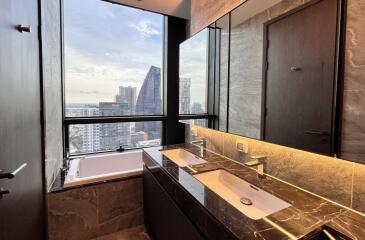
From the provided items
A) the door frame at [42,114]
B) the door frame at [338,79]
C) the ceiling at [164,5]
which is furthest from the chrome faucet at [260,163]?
the ceiling at [164,5]

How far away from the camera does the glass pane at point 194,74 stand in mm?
2162

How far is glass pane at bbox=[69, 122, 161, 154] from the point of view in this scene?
2.71m

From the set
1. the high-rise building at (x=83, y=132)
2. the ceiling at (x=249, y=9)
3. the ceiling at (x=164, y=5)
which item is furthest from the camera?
the high-rise building at (x=83, y=132)

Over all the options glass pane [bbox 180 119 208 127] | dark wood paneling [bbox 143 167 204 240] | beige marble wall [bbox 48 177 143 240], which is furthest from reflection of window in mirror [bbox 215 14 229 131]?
beige marble wall [bbox 48 177 143 240]

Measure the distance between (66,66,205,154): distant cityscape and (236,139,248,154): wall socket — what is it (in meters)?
0.82

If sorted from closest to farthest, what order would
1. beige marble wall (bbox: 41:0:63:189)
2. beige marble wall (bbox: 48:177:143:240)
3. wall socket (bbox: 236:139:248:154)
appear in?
wall socket (bbox: 236:139:248:154)
beige marble wall (bbox: 41:0:63:189)
beige marble wall (bbox: 48:177:143:240)

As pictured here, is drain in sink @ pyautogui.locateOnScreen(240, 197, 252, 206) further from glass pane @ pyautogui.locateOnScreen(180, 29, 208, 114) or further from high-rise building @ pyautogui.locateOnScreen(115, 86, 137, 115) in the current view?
high-rise building @ pyautogui.locateOnScreen(115, 86, 137, 115)

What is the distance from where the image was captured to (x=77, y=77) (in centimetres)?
261

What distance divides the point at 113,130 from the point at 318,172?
8.44 feet

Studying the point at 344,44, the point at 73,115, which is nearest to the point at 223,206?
the point at 344,44

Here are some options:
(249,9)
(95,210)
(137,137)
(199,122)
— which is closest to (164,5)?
(249,9)

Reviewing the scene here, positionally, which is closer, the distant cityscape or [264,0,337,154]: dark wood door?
[264,0,337,154]: dark wood door

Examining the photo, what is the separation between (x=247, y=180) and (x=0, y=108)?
1439 mm

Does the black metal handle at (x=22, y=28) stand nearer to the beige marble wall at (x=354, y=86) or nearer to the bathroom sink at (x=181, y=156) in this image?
the bathroom sink at (x=181, y=156)
